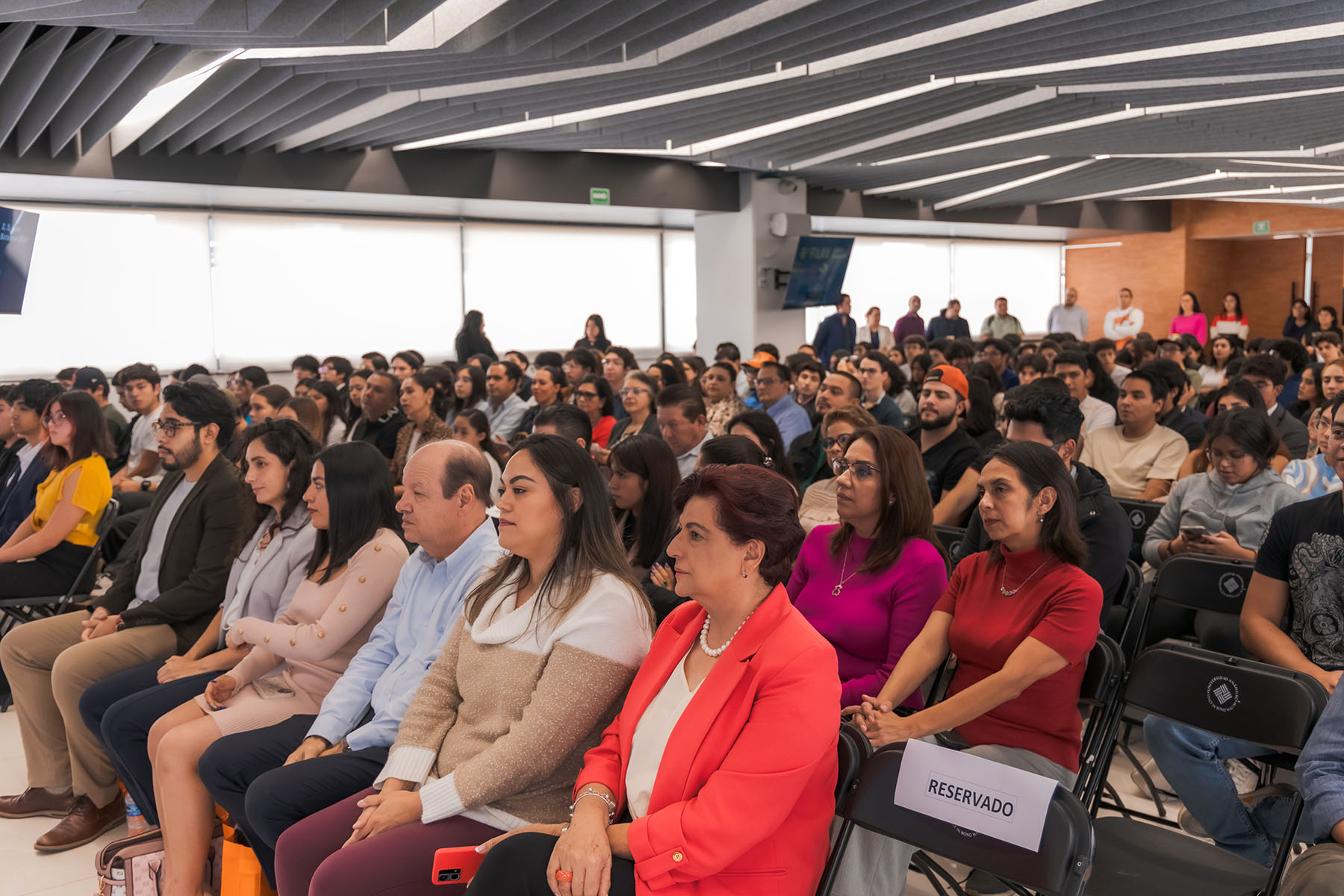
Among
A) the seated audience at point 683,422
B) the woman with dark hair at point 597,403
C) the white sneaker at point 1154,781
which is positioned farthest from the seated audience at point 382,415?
the white sneaker at point 1154,781

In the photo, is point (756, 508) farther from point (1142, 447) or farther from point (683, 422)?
point (1142, 447)

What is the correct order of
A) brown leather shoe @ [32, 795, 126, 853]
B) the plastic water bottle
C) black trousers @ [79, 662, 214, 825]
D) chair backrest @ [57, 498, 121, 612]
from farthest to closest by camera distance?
chair backrest @ [57, 498, 121, 612] < brown leather shoe @ [32, 795, 126, 853] < the plastic water bottle < black trousers @ [79, 662, 214, 825]

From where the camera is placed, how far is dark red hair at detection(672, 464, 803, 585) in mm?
2129

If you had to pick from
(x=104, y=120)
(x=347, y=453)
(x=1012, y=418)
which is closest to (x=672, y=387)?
(x=1012, y=418)

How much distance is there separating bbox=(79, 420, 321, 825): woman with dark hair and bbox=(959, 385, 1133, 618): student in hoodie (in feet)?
7.18

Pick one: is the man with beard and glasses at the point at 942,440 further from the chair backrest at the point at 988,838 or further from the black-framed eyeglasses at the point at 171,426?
the black-framed eyeglasses at the point at 171,426

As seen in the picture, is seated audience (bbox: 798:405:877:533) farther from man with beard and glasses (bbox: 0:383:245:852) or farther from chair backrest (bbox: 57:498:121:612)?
chair backrest (bbox: 57:498:121:612)

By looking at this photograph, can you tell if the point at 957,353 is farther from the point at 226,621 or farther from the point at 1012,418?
the point at 226,621

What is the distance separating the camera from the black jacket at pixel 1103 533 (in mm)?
3301

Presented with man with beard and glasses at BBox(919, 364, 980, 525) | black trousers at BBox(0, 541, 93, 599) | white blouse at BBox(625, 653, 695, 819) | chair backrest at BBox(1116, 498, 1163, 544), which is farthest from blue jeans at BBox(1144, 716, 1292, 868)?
black trousers at BBox(0, 541, 93, 599)

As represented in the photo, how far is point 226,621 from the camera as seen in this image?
11.8 ft

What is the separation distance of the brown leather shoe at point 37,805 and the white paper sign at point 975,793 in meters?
3.19

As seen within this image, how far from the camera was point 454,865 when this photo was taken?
7.37 feet

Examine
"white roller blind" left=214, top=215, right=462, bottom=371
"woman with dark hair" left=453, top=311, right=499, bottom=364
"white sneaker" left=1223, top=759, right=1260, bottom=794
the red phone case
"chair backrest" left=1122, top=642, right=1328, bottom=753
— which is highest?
"white roller blind" left=214, top=215, right=462, bottom=371
